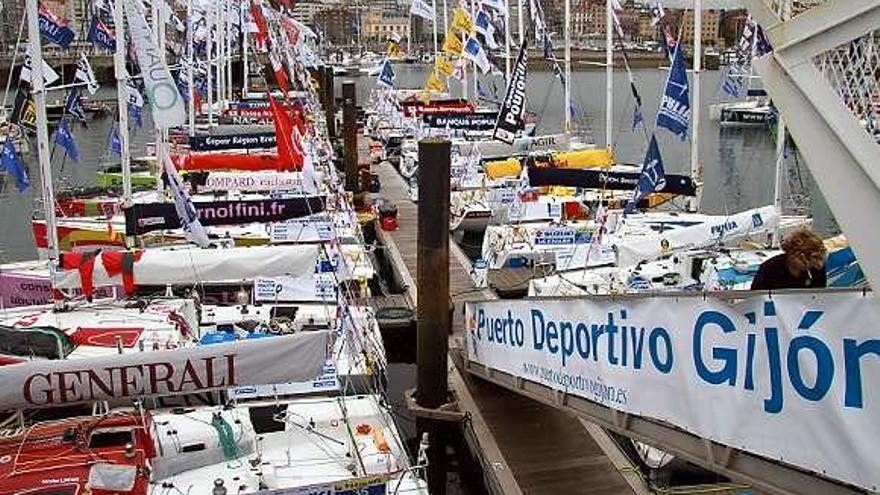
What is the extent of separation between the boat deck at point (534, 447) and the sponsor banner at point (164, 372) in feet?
11.8

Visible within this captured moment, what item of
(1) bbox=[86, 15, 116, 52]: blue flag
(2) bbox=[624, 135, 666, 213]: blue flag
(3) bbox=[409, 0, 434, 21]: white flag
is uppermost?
(3) bbox=[409, 0, 434, 21]: white flag

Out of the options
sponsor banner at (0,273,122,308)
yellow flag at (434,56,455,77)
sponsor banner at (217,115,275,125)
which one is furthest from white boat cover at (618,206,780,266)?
sponsor banner at (217,115,275,125)

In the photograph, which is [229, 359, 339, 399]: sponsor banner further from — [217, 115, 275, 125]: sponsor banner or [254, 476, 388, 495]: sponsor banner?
[217, 115, 275, 125]: sponsor banner

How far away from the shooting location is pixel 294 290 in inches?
709

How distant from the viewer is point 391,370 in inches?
768

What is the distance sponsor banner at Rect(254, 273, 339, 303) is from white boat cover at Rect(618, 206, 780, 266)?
6.31m

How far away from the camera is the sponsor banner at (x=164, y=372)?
941 cm

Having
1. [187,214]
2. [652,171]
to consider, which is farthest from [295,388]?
[652,171]

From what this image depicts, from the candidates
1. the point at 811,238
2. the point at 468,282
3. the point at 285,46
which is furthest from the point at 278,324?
the point at 285,46

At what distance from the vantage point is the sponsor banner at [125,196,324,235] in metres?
15.8

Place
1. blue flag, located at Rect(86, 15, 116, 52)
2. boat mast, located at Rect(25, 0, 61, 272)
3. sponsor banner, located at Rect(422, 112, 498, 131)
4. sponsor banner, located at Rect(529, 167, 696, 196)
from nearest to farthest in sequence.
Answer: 1. boat mast, located at Rect(25, 0, 61, 272)
2. sponsor banner, located at Rect(529, 167, 696, 196)
3. blue flag, located at Rect(86, 15, 116, 52)
4. sponsor banner, located at Rect(422, 112, 498, 131)

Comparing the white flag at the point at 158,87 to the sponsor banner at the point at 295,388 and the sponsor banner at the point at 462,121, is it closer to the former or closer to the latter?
the sponsor banner at the point at 295,388

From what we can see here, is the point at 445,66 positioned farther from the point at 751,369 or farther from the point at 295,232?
the point at 751,369

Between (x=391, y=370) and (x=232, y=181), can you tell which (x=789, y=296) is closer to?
(x=391, y=370)
